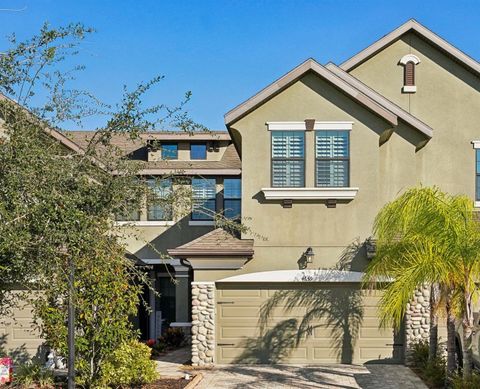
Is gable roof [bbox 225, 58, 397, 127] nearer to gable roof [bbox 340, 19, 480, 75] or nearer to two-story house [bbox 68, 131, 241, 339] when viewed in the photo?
gable roof [bbox 340, 19, 480, 75]

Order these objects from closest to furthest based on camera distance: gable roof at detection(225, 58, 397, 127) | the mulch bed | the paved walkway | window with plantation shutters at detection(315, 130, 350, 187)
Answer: the mulch bed, the paved walkway, gable roof at detection(225, 58, 397, 127), window with plantation shutters at detection(315, 130, 350, 187)

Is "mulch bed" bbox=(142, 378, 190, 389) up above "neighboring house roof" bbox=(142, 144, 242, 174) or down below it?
below

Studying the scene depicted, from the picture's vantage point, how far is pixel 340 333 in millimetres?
14680

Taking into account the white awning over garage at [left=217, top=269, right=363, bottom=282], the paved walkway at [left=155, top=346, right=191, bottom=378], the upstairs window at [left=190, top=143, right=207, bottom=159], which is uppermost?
the upstairs window at [left=190, top=143, right=207, bottom=159]

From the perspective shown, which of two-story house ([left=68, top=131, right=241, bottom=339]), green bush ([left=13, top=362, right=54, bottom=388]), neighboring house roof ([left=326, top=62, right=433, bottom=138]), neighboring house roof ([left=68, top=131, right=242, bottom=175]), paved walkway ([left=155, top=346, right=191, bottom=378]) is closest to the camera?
green bush ([left=13, top=362, right=54, bottom=388])

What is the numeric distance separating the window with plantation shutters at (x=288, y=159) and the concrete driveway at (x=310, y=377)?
4.58 metres

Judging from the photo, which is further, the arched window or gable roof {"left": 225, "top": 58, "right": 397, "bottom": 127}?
the arched window

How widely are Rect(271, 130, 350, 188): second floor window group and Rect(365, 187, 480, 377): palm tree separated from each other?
3.34 metres

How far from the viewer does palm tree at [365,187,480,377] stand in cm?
988

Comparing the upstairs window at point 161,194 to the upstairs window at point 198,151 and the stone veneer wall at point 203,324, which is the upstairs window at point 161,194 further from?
the upstairs window at point 198,151

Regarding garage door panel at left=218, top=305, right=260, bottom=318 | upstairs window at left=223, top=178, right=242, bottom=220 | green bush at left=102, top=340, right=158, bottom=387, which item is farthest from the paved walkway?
upstairs window at left=223, top=178, right=242, bottom=220

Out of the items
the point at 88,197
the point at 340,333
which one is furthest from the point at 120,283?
the point at 340,333

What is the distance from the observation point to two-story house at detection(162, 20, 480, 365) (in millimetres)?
14609

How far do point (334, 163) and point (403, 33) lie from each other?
20.5 ft
